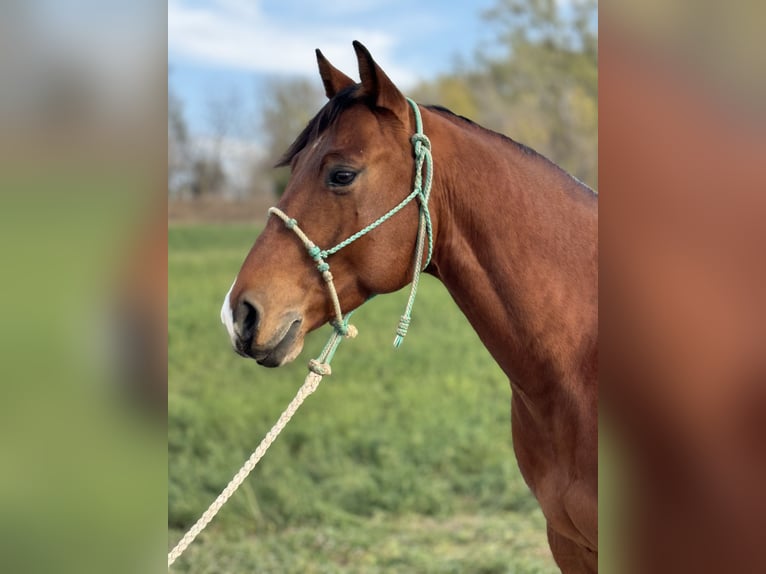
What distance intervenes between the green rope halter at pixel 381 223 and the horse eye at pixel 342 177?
0.38 feet

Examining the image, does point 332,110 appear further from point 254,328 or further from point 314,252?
point 254,328

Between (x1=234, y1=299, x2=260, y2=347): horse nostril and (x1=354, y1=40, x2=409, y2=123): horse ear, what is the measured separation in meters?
0.60

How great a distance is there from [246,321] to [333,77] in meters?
0.73

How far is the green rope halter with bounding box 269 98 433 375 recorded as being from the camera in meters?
1.67

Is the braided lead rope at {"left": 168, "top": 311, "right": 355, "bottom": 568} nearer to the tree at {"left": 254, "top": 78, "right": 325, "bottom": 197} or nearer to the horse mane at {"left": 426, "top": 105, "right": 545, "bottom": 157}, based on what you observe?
the horse mane at {"left": 426, "top": 105, "right": 545, "bottom": 157}

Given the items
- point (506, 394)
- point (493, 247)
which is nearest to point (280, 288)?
point (493, 247)

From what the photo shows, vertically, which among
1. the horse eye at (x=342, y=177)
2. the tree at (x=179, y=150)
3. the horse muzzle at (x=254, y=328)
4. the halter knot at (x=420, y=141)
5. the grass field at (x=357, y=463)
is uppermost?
the halter knot at (x=420, y=141)

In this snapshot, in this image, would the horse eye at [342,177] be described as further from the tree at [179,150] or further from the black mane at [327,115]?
the tree at [179,150]

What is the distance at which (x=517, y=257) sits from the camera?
5.69 feet

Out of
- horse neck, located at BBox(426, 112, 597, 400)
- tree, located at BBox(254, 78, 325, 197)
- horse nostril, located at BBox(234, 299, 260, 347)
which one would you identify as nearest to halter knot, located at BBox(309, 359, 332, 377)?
horse nostril, located at BBox(234, 299, 260, 347)

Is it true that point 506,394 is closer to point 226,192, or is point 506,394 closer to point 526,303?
point 526,303

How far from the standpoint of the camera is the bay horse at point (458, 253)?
1684 mm
